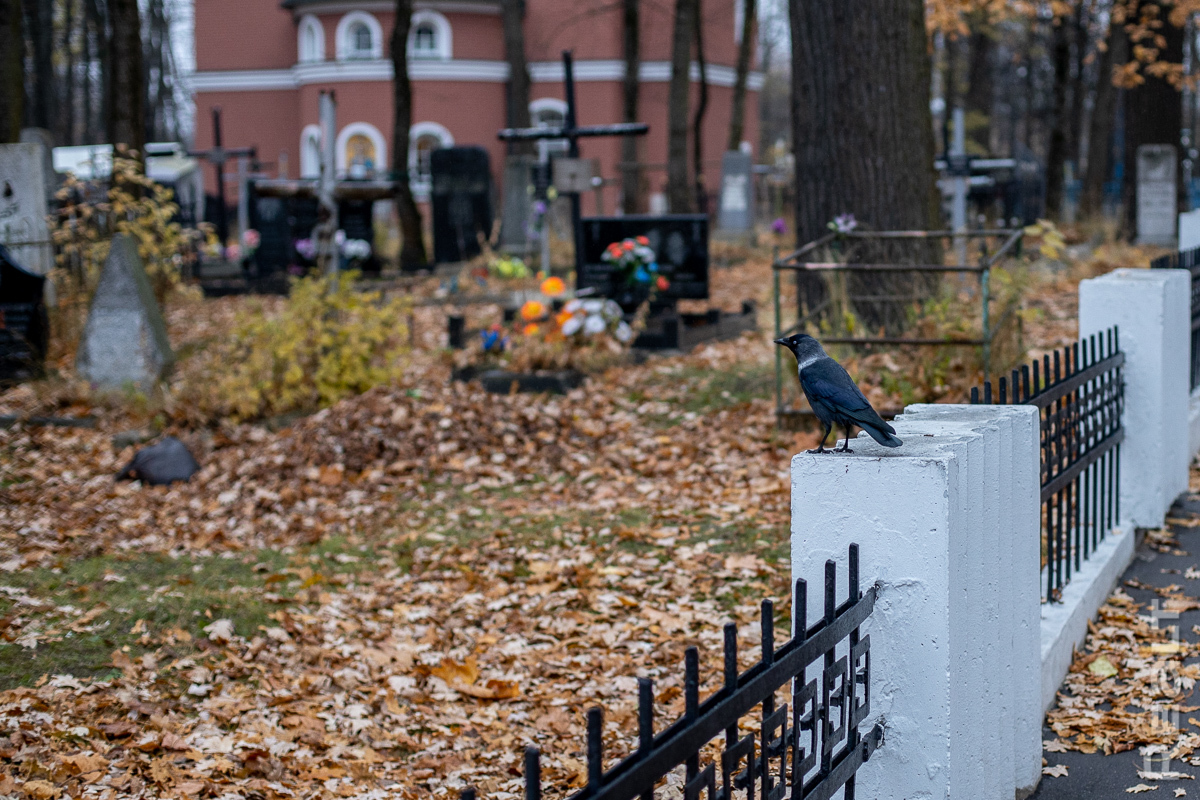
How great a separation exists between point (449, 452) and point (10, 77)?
9.32 meters

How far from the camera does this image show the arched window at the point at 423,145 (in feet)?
124

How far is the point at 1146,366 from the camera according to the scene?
625 centimetres

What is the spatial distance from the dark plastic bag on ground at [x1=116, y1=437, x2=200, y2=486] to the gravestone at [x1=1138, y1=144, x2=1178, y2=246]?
1473 centimetres

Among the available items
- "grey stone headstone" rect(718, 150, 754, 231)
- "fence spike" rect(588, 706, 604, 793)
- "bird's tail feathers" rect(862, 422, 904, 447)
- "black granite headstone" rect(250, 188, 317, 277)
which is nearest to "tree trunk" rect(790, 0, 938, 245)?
"bird's tail feathers" rect(862, 422, 904, 447)

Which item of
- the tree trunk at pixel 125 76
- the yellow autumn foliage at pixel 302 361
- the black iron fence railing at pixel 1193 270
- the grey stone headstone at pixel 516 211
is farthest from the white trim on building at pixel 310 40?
the black iron fence railing at pixel 1193 270

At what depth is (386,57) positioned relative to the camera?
125 feet

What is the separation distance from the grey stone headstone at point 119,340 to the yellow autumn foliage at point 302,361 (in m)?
0.55

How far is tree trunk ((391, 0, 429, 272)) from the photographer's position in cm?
1972

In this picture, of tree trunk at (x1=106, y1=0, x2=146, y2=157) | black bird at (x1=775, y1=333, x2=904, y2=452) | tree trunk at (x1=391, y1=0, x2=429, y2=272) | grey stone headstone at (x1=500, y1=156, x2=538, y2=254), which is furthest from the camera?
grey stone headstone at (x1=500, y1=156, x2=538, y2=254)

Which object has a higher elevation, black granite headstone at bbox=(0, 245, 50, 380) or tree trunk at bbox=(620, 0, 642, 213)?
tree trunk at bbox=(620, 0, 642, 213)

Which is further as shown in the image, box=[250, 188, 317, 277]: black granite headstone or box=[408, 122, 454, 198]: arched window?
box=[408, 122, 454, 198]: arched window

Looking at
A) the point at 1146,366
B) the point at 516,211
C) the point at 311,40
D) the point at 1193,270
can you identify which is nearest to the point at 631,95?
the point at 516,211

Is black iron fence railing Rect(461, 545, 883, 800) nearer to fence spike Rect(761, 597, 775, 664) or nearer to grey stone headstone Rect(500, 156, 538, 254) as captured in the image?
fence spike Rect(761, 597, 775, 664)

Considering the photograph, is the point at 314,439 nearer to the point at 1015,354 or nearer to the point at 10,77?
the point at 1015,354
